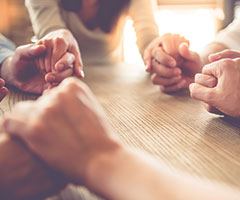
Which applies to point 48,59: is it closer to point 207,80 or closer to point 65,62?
point 65,62

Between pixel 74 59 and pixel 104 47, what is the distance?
0.71 m

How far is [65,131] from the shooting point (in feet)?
1.21

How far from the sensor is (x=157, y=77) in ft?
3.33

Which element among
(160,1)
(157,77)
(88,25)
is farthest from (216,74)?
(160,1)

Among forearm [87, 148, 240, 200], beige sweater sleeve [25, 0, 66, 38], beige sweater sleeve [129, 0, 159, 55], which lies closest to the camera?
forearm [87, 148, 240, 200]

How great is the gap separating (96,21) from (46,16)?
0.92 feet

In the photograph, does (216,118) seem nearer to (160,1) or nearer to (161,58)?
(161,58)

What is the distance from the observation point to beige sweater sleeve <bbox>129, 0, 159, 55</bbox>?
1.42m

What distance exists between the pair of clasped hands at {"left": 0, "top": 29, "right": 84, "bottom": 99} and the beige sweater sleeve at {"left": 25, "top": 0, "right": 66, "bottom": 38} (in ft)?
0.96

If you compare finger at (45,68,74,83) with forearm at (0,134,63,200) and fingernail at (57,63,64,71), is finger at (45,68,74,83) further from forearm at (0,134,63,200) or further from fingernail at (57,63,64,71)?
forearm at (0,134,63,200)

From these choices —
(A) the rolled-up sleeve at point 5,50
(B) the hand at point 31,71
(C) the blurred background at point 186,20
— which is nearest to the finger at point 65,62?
(B) the hand at point 31,71

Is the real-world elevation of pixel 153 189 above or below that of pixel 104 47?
above

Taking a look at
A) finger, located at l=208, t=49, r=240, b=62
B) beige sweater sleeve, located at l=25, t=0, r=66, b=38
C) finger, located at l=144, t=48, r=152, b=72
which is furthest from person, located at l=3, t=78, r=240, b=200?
beige sweater sleeve, located at l=25, t=0, r=66, b=38

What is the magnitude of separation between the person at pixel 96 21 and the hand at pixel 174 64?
0.33 m
